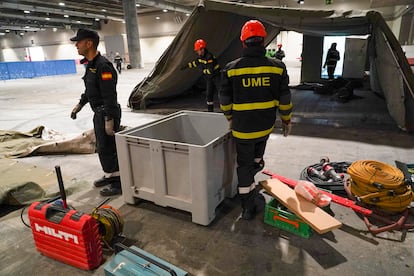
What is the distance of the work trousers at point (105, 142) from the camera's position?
2.60 m

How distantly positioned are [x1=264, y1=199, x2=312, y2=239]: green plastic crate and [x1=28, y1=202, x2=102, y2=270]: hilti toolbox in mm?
1259

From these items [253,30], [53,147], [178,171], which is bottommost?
[53,147]

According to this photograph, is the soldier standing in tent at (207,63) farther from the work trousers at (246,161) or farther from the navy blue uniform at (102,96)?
the work trousers at (246,161)

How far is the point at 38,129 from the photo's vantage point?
14.8 feet

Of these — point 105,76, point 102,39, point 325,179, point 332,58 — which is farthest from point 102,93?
point 102,39

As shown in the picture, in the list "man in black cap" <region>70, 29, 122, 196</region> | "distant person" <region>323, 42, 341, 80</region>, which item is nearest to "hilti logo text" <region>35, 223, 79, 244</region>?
"man in black cap" <region>70, 29, 122, 196</region>

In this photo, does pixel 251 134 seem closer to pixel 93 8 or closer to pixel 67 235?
pixel 67 235

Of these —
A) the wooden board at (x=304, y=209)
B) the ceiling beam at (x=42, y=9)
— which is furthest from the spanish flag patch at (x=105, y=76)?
the ceiling beam at (x=42, y=9)

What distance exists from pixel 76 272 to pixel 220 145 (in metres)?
1.32

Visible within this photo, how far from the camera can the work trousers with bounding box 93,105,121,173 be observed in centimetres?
260

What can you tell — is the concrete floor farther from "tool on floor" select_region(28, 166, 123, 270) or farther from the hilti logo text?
the hilti logo text

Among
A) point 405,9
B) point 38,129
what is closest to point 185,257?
point 38,129

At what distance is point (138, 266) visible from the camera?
Answer: 4.59 ft

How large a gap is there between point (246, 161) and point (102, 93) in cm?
144
